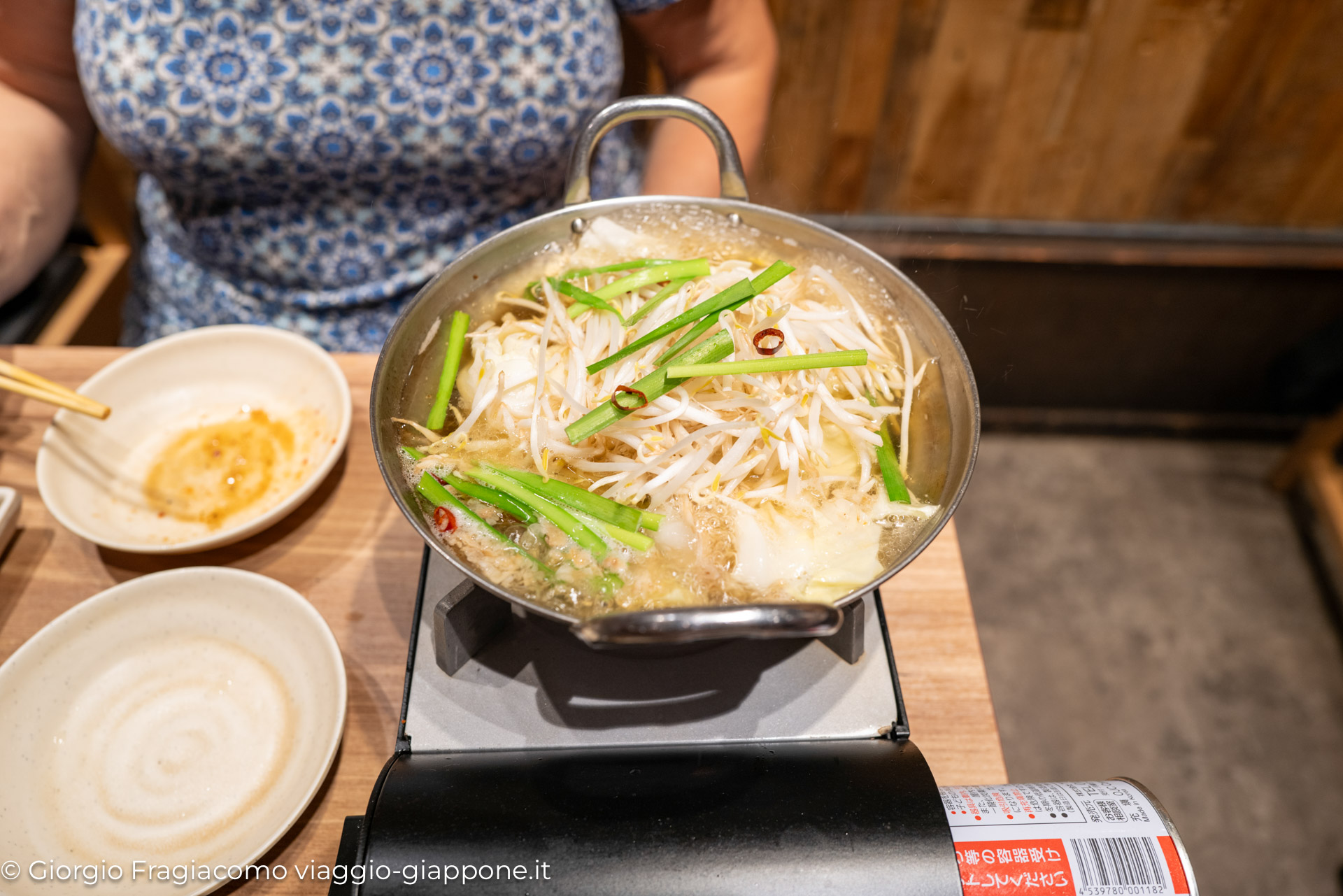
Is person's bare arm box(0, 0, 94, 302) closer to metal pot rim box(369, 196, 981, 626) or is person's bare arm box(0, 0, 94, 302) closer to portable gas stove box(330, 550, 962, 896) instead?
metal pot rim box(369, 196, 981, 626)

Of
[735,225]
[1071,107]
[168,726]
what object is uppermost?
[735,225]

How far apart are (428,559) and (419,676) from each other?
167mm

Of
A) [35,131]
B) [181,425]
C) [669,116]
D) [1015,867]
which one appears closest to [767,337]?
[669,116]

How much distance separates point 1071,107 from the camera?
246 centimetres

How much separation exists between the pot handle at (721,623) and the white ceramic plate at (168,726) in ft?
1.72

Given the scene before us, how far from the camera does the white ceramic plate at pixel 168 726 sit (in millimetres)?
935

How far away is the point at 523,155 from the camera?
5.07 feet

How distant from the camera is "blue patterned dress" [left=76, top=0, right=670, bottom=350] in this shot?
138cm

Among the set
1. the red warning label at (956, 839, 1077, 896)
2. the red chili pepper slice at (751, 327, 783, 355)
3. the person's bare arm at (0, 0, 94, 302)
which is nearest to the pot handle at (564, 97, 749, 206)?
the red chili pepper slice at (751, 327, 783, 355)

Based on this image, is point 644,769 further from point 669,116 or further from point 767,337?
point 669,116

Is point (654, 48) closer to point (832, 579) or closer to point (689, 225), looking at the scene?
point (689, 225)

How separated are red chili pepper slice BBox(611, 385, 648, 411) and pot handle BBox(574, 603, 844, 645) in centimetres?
32

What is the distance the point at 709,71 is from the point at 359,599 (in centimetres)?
133

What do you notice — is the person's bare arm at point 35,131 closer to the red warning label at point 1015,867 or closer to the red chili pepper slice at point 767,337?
the red chili pepper slice at point 767,337
